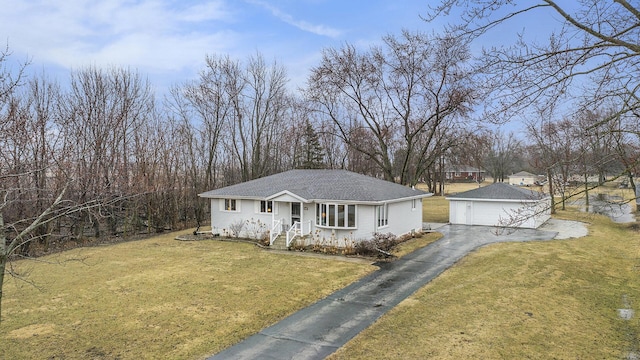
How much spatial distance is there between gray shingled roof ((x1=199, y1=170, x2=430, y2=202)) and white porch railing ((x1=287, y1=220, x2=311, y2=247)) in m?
1.47

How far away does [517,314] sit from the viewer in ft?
34.9

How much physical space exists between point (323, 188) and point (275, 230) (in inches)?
142

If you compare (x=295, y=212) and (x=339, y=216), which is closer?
(x=339, y=216)

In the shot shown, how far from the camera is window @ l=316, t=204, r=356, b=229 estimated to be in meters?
19.7

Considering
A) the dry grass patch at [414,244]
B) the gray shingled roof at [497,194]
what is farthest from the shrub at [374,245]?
the gray shingled roof at [497,194]

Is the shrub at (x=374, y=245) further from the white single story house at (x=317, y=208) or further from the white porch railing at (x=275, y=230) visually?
the white porch railing at (x=275, y=230)

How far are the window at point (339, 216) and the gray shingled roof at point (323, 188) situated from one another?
499 millimetres

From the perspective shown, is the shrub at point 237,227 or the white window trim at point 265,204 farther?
the shrub at point 237,227

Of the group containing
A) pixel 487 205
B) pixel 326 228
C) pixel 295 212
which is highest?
pixel 295 212

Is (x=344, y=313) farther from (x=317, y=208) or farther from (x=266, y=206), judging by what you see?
(x=266, y=206)

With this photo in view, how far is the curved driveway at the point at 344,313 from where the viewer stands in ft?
28.0

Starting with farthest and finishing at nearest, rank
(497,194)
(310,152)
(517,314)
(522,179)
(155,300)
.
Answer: (522,179)
(310,152)
(497,194)
(155,300)
(517,314)

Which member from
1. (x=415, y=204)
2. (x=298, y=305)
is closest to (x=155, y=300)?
(x=298, y=305)

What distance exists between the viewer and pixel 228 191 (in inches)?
956
